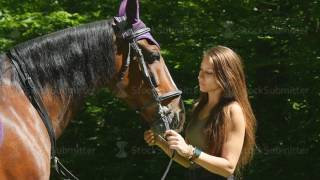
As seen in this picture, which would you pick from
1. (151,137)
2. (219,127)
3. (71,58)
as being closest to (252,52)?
(151,137)

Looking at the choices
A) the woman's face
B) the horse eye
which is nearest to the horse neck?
the horse eye

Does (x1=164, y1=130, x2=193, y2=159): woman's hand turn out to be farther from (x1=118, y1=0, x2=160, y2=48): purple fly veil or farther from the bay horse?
(x1=118, y1=0, x2=160, y2=48): purple fly veil

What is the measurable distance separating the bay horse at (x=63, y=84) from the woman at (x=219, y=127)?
0.83ft

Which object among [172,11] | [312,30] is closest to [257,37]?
[312,30]

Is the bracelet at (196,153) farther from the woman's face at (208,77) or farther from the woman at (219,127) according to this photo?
the woman's face at (208,77)

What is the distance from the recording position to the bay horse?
2.80m

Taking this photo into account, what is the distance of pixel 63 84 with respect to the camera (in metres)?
3.12

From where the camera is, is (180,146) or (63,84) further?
(63,84)

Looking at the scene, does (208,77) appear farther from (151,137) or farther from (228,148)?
(151,137)

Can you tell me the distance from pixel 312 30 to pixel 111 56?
4.32 metres

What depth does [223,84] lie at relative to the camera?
3.12m

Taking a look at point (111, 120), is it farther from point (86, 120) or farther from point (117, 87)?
point (117, 87)

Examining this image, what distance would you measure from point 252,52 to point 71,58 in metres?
4.38

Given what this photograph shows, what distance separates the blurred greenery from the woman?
366cm
